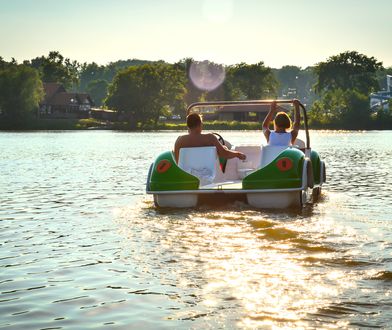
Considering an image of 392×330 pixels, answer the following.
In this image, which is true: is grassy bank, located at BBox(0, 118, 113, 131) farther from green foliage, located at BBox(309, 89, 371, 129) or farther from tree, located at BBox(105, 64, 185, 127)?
green foliage, located at BBox(309, 89, 371, 129)

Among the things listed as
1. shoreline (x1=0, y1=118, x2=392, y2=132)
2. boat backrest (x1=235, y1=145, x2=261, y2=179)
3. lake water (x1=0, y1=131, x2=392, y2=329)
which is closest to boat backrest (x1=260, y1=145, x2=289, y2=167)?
lake water (x1=0, y1=131, x2=392, y2=329)

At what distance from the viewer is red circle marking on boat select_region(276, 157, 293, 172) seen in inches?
464

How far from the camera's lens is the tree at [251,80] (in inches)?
5989

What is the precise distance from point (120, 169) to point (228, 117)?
10719 cm

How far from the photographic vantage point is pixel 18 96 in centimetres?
11462

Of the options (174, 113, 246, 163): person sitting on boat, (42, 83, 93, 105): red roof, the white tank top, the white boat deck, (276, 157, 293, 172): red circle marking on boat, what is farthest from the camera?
(42, 83, 93, 105): red roof

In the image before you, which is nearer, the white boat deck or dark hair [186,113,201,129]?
the white boat deck

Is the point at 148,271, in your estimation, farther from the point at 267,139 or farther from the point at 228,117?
the point at 228,117

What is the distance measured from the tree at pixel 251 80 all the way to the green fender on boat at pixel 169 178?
141197mm

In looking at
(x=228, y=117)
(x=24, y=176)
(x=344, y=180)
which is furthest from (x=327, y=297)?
(x=228, y=117)

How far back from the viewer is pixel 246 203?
12094mm

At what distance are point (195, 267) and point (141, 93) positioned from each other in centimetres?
11279

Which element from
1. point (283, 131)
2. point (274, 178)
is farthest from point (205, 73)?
point (274, 178)

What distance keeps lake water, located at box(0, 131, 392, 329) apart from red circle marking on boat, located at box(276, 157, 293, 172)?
0.74m
